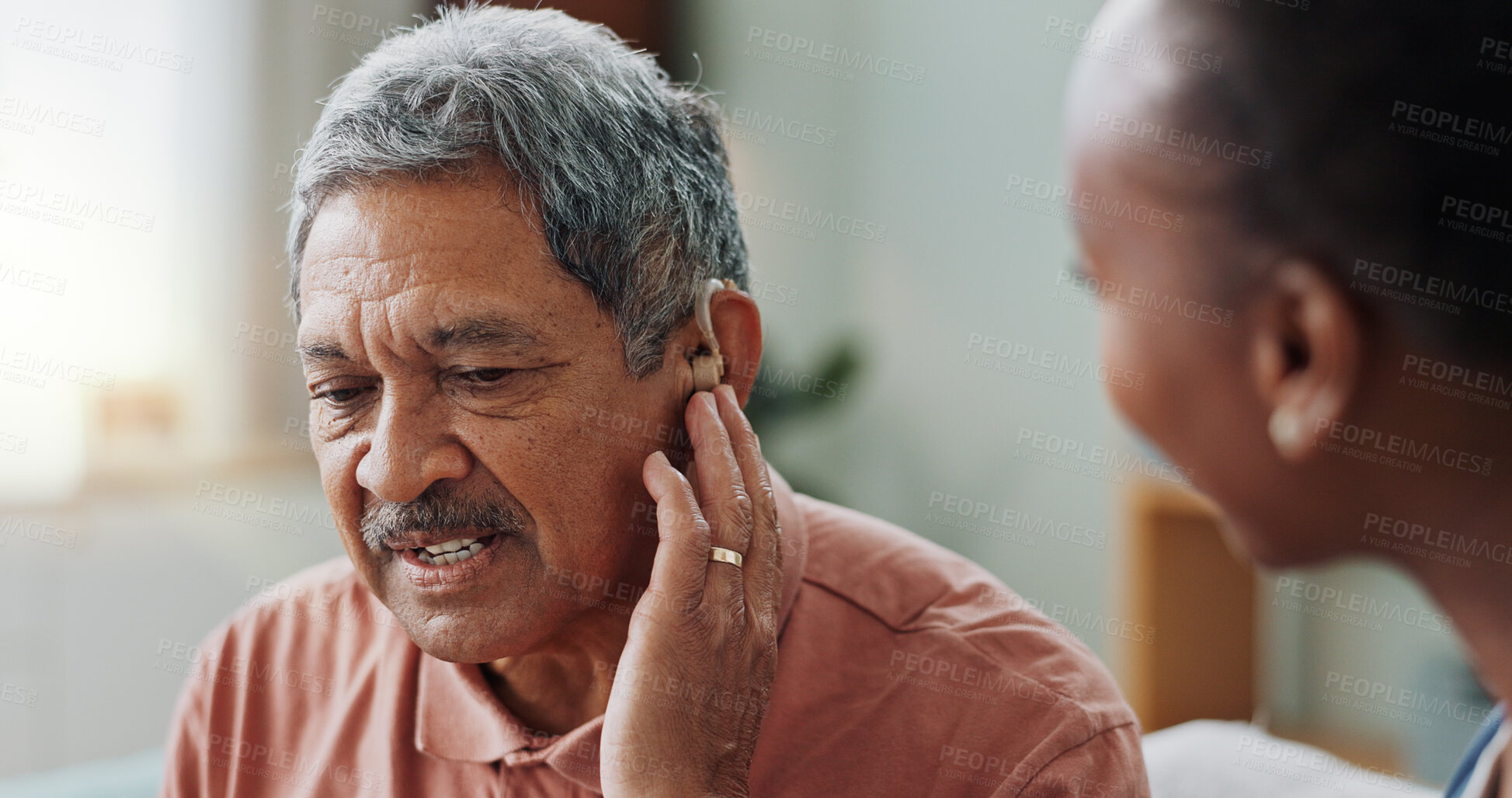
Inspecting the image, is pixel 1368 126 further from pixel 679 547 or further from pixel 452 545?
pixel 452 545

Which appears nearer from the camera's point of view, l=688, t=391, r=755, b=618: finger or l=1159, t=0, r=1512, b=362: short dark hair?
l=1159, t=0, r=1512, b=362: short dark hair

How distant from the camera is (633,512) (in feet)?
4.42

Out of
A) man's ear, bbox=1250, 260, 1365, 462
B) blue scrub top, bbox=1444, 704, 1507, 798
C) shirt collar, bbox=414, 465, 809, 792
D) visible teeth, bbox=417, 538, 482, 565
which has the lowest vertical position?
shirt collar, bbox=414, 465, 809, 792

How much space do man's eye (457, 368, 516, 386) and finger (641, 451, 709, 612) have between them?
0.21 m

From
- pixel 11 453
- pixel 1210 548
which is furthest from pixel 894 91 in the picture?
pixel 11 453

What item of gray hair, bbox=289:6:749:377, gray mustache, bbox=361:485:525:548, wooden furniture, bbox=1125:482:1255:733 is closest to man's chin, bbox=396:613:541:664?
gray mustache, bbox=361:485:525:548

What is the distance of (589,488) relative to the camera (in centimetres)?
128

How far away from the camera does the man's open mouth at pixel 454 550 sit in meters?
1.26

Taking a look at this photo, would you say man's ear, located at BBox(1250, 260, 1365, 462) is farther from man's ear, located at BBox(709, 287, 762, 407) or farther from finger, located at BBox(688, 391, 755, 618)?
man's ear, located at BBox(709, 287, 762, 407)

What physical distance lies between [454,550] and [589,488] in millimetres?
163

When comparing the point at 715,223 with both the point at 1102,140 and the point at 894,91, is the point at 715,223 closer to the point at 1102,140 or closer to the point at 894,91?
the point at 1102,140

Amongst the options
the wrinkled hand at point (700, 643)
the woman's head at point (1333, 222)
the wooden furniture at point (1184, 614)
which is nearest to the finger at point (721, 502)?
the wrinkled hand at point (700, 643)

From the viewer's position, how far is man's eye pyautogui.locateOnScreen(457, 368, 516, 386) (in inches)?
48.9

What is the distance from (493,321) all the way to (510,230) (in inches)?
3.9
